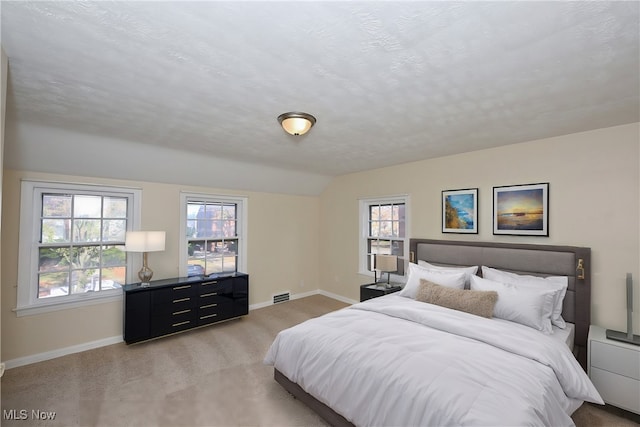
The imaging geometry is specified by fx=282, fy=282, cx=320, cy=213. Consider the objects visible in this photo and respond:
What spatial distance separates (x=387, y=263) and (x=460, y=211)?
3.99ft

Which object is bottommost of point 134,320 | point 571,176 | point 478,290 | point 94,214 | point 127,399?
point 127,399

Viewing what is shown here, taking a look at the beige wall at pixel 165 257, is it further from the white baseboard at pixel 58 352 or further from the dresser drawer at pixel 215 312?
the dresser drawer at pixel 215 312

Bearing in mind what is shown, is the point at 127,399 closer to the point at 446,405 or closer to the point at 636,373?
the point at 446,405

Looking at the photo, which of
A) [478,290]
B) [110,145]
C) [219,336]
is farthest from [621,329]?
[110,145]

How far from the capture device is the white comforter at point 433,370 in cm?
155

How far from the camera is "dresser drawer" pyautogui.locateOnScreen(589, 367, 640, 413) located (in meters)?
2.22

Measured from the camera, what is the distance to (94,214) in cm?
355

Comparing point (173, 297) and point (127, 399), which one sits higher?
point (173, 297)

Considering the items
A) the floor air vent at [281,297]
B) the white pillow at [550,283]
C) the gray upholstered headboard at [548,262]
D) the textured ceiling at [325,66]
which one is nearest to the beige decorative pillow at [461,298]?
the white pillow at [550,283]

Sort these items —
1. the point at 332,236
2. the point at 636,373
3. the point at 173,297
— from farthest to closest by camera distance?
the point at 332,236
the point at 173,297
the point at 636,373

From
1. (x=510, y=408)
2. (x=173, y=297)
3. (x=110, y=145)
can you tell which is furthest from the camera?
(x=173, y=297)

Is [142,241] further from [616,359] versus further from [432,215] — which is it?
[616,359]

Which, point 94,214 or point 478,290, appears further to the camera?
point 94,214

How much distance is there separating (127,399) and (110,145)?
2567mm
